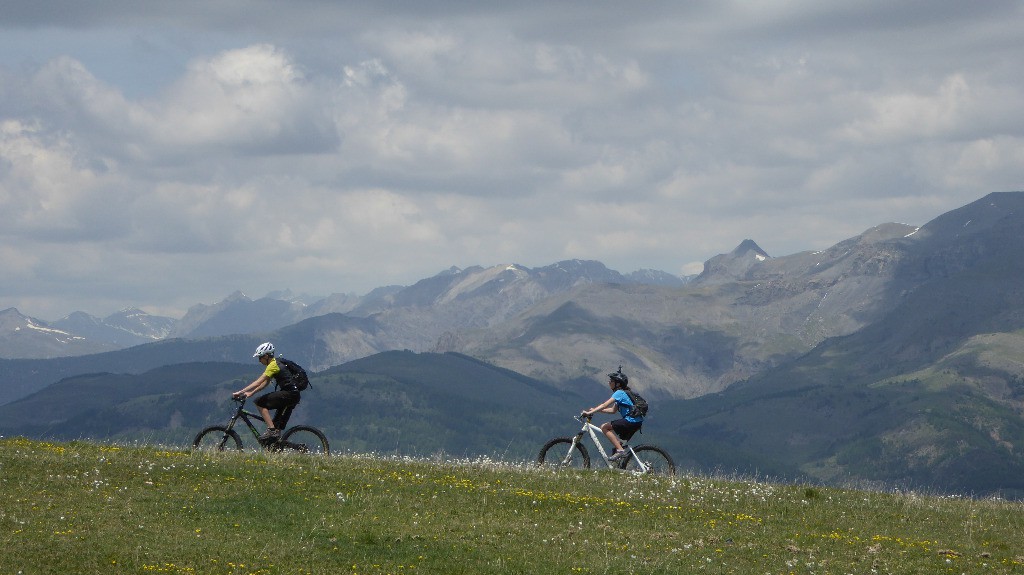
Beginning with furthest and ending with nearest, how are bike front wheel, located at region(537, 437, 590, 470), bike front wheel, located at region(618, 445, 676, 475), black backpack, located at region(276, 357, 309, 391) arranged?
1. bike front wheel, located at region(537, 437, 590, 470)
2. bike front wheel, located at region(618, 445, 676, 475)
3. black backpack, located at region(276, 357, 309, 391)

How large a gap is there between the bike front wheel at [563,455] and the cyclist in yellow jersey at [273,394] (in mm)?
7167

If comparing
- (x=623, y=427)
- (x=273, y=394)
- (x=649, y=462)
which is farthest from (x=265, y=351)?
(x=649, y=462)

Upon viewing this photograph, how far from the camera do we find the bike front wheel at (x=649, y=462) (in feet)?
97.8

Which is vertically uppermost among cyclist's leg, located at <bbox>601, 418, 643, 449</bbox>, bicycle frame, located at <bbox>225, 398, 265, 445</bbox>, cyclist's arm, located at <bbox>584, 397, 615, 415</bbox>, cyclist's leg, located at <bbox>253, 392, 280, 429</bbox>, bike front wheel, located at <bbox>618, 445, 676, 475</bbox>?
cyclist's leg, located at <bbox>253, 392, 280, 429</bbox>

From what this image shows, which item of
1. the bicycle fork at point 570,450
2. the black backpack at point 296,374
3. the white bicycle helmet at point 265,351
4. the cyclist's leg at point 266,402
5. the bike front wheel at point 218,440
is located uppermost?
the white bicycle helmet at point 265,351

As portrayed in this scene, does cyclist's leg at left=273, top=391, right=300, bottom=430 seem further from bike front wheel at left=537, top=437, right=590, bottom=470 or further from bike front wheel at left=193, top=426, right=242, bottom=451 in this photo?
bike front wheel at left=537, top=437, right=590, bottom=470

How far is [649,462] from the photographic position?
3036 cm

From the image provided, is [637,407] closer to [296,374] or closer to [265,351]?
[296,374]

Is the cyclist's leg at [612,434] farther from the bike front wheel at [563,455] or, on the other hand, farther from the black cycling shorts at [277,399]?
the black cycling shorts at [277,399]

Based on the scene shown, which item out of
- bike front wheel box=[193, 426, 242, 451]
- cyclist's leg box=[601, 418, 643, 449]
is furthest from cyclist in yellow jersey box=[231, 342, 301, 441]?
cyclist's leg box=[601, 418, 643, 449]

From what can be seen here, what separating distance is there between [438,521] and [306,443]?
8.74 meters

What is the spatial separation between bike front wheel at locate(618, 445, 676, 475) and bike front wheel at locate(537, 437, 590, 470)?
114 centimetres

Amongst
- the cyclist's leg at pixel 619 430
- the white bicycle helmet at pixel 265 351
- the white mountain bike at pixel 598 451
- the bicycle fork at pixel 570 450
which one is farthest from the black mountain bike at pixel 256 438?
the cyclist's leg at pixel 619 430

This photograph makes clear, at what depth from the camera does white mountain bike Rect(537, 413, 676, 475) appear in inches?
1176
